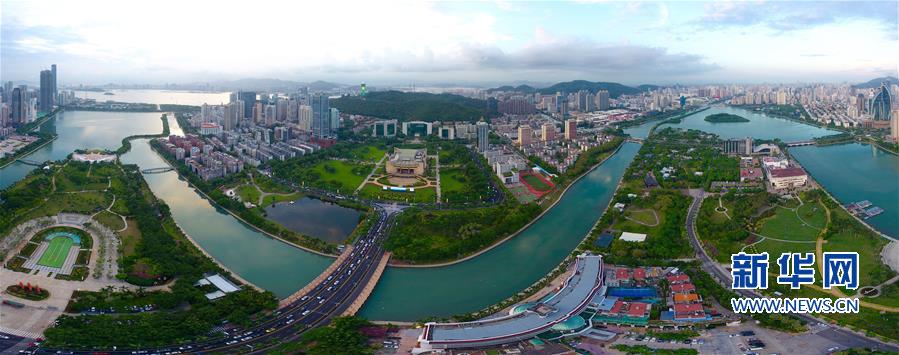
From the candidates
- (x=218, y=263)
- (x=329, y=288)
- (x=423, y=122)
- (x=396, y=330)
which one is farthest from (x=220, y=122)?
(x=396, y=330)

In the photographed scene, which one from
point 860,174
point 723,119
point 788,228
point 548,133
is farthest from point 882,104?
point 788,228

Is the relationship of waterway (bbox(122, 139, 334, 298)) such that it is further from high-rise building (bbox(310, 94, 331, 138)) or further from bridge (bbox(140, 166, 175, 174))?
high-rise building (bbox(310, 94, 331, 138))

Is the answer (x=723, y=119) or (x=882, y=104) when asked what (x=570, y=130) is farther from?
(x=882, y=104)

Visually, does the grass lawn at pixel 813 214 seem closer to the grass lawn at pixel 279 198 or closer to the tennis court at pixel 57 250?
the grass lawn at pixel 279 198

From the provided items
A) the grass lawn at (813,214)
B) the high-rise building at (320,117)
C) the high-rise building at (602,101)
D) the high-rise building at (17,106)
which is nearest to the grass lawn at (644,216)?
the grass lawn at (813,214)

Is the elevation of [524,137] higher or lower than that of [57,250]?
higher

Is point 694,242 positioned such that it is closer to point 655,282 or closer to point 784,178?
point 655,282
